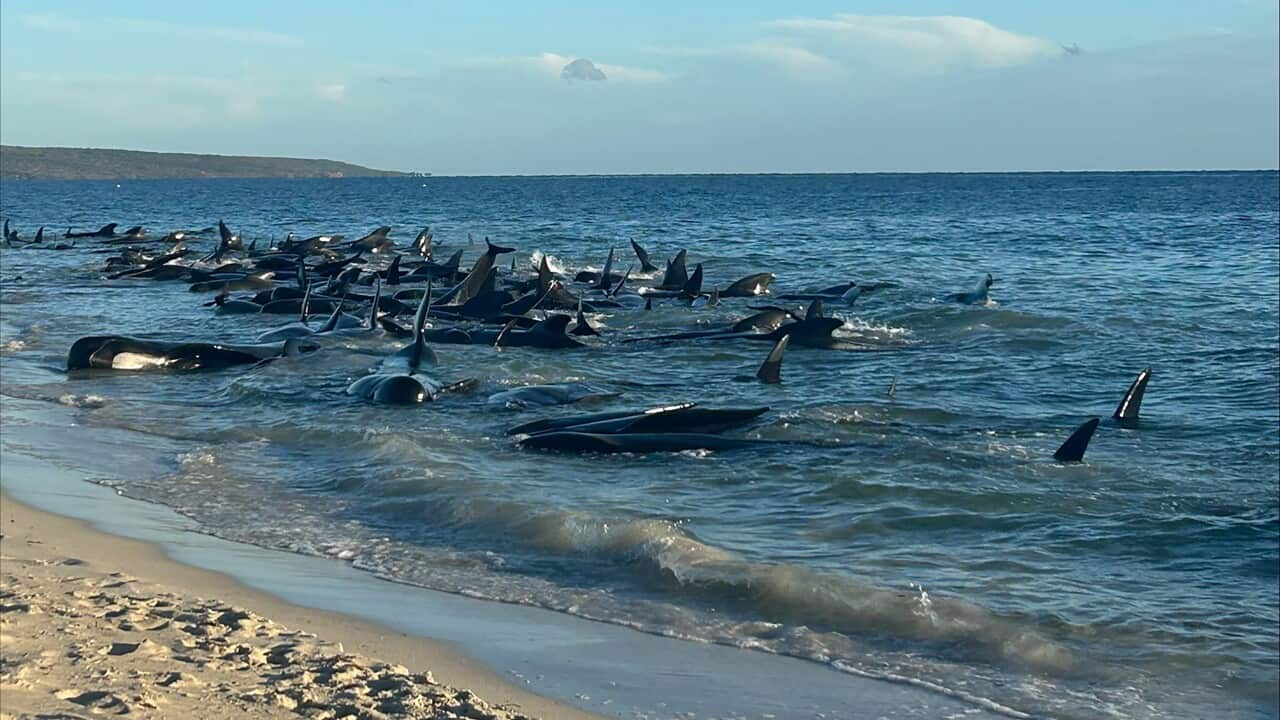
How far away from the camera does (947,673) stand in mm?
6324

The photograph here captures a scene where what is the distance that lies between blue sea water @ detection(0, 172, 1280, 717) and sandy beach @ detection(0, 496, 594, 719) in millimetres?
1148

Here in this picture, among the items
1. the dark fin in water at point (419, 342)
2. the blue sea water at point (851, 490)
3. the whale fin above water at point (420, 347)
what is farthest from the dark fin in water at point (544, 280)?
the dark fin in water at point (419, 342)

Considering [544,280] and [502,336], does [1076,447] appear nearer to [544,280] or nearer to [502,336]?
[502,336]

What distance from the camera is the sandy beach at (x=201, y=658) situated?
5281 millimetres

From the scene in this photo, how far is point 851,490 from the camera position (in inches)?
387


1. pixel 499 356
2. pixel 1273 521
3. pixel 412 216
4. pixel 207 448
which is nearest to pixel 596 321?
pixel 499 356

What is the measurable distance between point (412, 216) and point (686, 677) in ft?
236

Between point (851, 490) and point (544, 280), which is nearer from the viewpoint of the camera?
point (851, 490)

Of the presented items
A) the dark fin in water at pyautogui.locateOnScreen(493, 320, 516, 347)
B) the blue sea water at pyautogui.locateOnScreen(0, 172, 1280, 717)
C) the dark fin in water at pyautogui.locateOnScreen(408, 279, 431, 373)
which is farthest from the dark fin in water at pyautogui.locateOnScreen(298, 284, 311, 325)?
the dark fin in water at pyautogui.locateOnScreen(408, 279, 431, 373)

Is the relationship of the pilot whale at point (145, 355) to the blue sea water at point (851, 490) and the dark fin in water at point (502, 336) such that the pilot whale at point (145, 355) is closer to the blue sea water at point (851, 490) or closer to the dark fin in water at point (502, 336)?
the blue sea water at point (851, 490)

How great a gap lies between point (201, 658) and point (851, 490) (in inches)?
202

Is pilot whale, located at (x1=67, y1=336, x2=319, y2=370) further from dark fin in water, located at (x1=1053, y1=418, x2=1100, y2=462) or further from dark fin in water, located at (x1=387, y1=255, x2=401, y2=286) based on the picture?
dark fin in water, located at (x1=387, y1=255, x2=401, y2=286)

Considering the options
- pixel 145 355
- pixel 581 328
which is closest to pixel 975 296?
pixel 581 328

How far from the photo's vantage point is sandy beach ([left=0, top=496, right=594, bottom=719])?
5.28 metres
